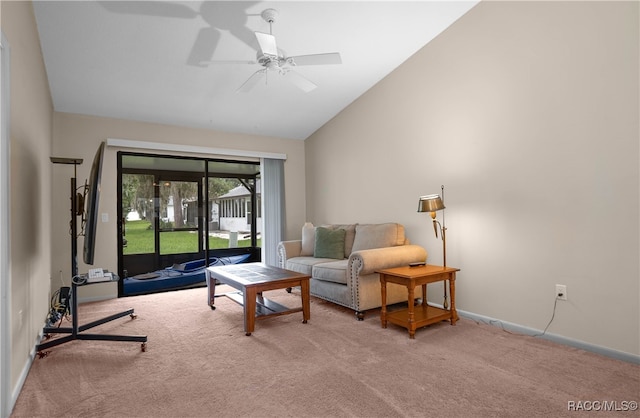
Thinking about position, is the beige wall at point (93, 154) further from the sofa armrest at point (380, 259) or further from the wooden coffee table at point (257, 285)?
the sofa armrest at point (380, 259)

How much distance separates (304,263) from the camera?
4320 millimetres

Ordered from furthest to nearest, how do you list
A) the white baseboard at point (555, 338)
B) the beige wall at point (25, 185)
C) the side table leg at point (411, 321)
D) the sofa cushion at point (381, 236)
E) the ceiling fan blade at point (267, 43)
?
1. the sofa cushion at point (381, 236)
2. the side table leg at point (411, 321)
3. the ceiling fan blade at point (267, 43)
4. the white baseboard at point (555, 338)
5. the beige wall at point (25, 185)

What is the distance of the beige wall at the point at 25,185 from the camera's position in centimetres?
205

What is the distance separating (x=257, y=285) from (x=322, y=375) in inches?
42.5

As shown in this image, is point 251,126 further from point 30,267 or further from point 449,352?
point 449,352

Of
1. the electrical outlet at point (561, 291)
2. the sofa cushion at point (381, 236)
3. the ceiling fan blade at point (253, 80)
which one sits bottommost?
the electrical outlet at point (561, 291)

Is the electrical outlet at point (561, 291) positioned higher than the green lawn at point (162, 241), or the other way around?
the green lawn at point (162, 241)

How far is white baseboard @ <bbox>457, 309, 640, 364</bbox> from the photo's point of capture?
2361 millimetres

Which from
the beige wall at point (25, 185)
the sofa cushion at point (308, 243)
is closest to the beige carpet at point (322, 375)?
the beige wall at point (25, 185)

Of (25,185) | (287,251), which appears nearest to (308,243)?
(287,251)

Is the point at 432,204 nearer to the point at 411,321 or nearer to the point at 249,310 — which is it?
the point at 411,321

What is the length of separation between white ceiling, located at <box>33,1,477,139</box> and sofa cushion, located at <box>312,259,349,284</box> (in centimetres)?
222

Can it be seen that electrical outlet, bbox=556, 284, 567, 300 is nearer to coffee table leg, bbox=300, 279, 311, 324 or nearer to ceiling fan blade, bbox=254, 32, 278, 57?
coffee table leg, bbox=300, 279, 311, 324

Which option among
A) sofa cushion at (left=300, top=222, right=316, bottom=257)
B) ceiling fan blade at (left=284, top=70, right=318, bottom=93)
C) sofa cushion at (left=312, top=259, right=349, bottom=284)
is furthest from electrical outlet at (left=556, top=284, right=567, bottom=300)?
sofa cushion at (left=300, top=222, right=316, bottom=257)
